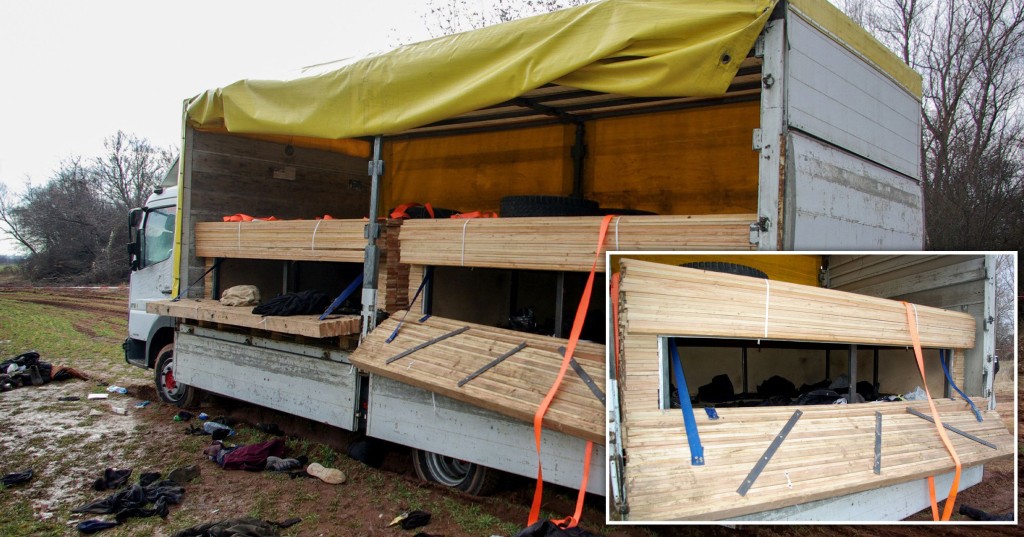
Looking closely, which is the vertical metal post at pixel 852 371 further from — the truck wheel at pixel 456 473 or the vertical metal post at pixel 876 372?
the truck wheel at pixel 456 473

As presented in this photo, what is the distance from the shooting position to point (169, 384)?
8.83m

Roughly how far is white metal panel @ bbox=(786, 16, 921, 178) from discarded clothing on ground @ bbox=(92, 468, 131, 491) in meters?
5.66

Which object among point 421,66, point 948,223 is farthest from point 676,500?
point 948,223

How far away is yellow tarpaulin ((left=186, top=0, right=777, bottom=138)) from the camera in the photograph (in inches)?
155

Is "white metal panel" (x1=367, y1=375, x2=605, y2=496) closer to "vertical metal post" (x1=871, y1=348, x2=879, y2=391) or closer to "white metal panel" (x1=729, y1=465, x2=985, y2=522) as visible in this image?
"white metal panel" (x1=729, y1=465, x2=985, y2=522)

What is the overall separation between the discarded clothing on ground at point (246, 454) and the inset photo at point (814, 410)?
4.01 meters

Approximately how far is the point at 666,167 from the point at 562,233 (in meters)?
2.69

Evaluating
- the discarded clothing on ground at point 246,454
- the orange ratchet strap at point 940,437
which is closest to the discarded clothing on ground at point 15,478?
the discarded clothing on ground at point 246,454

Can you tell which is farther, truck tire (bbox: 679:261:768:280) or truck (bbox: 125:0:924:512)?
truck (bbox: 125:0:924:512)

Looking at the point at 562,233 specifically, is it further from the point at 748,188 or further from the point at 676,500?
the point at 748,188

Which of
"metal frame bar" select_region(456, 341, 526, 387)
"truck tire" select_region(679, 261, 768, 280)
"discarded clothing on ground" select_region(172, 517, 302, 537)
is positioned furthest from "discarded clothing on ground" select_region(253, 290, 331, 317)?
"truck tire" select_region(679, 261, 768, 280)

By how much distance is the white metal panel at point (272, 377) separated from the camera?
5.98 metres

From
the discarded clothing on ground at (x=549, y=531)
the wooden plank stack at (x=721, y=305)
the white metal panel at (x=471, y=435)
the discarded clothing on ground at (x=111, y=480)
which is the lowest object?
the discarded clothing on ground at (x=111, y=480)

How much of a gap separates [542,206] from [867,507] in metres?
2.89
